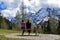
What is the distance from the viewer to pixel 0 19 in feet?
217

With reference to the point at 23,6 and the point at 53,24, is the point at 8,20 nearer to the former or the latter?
the point at 23,6

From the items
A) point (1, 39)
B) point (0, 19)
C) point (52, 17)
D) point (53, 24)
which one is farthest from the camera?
point (0, 19)

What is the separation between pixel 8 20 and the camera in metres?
82.0

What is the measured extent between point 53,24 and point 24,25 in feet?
93.3

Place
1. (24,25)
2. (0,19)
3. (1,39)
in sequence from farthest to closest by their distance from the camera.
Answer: (0,19) < (24,25) < (1,39)

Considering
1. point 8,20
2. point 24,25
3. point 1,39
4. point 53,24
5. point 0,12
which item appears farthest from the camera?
point 8,20

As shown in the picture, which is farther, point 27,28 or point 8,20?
point 8,20

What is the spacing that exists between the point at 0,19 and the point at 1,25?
14.8ft

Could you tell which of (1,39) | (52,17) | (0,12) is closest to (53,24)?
(52,17)

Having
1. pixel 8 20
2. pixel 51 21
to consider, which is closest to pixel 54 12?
pixel 51 21

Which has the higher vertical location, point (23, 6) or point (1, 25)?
point (23, 6)

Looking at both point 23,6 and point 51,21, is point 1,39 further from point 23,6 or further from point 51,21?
point 23,6

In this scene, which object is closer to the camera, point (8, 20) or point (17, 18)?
point (17, 18)

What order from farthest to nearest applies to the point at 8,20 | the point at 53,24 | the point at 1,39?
1. the point at 8,20
2. the point at 53,24
3. the point at 1,39
